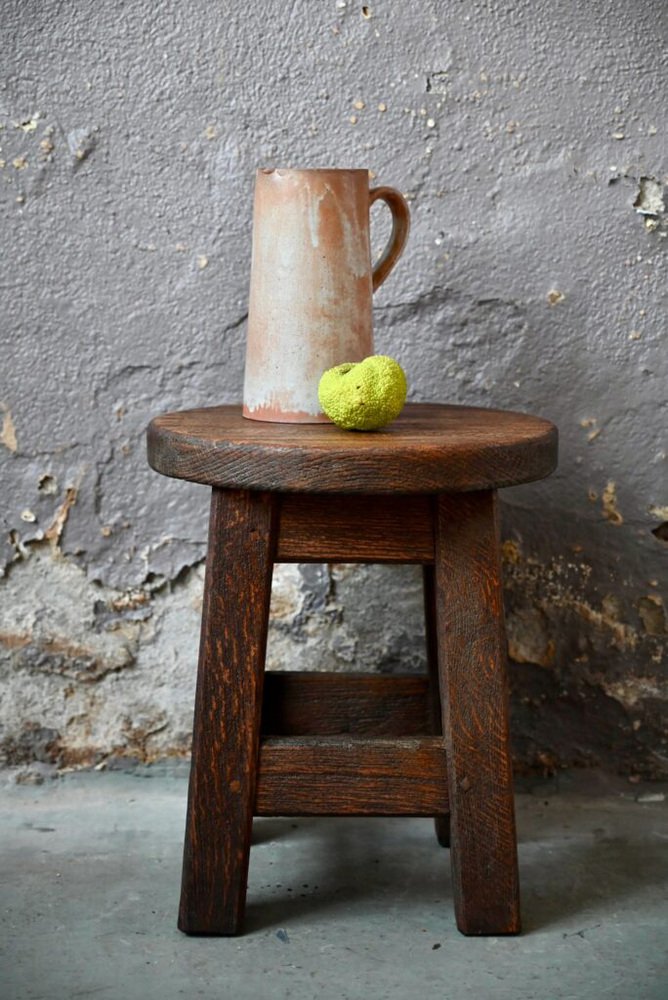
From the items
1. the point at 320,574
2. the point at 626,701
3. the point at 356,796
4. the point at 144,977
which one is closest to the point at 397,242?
the point at 320,574

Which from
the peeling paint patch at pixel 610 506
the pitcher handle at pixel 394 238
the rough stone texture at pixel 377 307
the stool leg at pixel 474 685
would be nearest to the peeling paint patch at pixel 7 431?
the rough stone texture at pixel 377 307

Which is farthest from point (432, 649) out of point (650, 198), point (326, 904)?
point (650, 198)

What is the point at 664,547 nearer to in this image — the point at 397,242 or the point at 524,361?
the point at 524,361

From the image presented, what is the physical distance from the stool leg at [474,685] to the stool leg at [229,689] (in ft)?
0.63

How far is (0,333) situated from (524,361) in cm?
75

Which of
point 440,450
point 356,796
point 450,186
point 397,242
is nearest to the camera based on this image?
point 440,450

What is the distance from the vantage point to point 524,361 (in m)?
1.62

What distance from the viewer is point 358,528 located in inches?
48.2

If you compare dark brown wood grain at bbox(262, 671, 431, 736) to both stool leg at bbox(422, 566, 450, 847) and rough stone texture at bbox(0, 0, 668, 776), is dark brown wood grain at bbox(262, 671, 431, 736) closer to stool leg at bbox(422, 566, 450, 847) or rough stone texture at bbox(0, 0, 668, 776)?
stool leg at bbox(422, 566, 450, 847)

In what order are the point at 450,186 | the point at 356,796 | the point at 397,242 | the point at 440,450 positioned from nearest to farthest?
the point at 440,450, the point at 356,796, the point at 397,242, the point at 450,186

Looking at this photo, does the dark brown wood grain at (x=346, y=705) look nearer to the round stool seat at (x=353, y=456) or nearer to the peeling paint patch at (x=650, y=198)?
the round stool seat at (x=353, y=456)

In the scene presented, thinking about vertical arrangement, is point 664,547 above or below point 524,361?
below

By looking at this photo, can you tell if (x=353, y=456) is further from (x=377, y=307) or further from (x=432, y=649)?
(x=377, y=307)

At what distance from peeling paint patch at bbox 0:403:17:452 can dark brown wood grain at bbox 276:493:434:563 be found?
596mm
